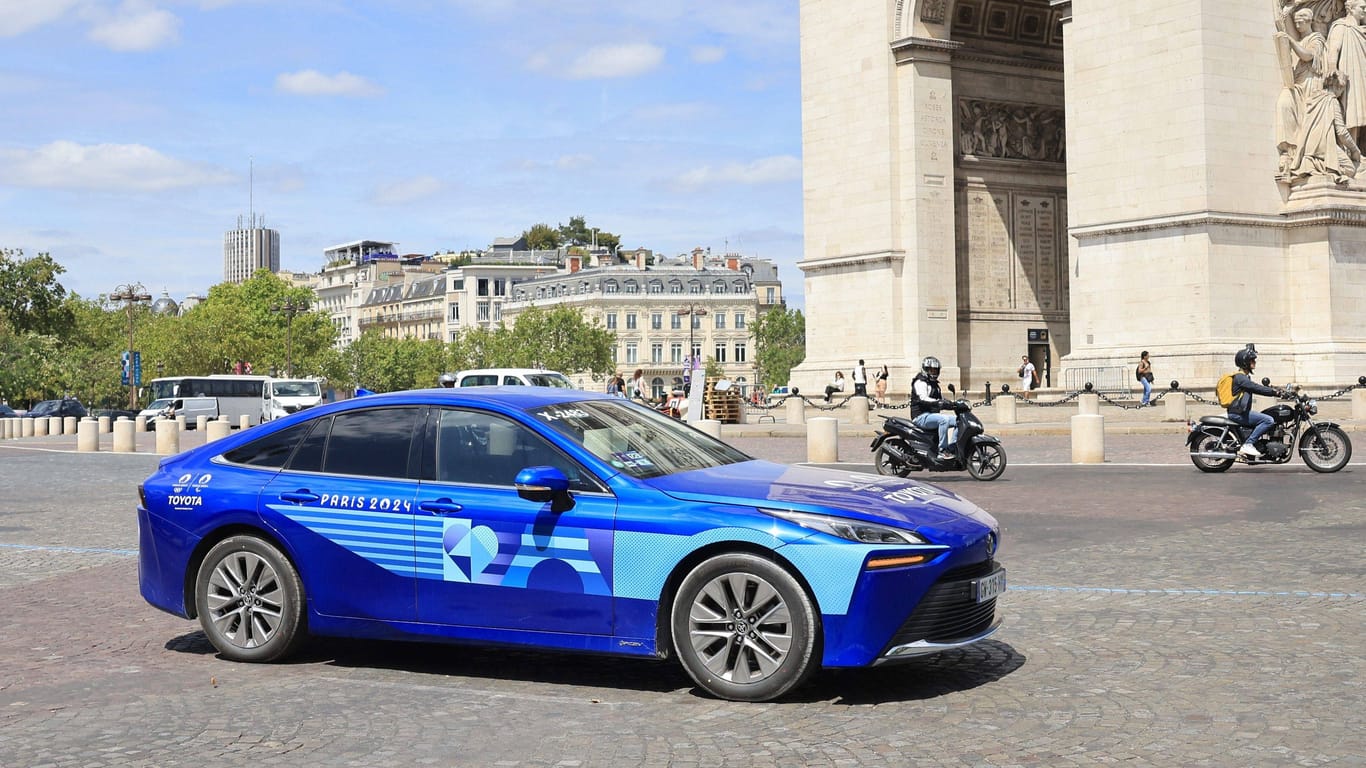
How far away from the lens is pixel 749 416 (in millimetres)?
43062

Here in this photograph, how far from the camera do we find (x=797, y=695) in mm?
6422

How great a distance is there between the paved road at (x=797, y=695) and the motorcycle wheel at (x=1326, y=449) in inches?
318

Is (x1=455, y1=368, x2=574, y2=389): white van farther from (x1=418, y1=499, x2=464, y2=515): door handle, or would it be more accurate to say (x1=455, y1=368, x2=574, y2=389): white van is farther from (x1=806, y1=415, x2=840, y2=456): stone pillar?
(x1=418, y1=499, x2=464, y2=515): door handle

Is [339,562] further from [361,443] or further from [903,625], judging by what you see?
[903,625]

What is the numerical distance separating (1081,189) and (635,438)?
27359 millimetres

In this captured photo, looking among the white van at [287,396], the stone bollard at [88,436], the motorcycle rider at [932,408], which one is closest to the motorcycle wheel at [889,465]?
the motorcycle rider at [932,408]

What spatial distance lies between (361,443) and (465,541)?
0.86 meters

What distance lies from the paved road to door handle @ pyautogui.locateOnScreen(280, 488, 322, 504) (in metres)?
0.77

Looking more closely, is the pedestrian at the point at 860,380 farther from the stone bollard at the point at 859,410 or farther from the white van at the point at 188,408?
the white van at the point at 188,408

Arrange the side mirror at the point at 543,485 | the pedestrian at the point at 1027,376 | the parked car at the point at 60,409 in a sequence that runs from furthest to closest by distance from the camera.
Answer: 1. the parked car at the point at 60,409
2. the pedestrian at the point at 1027,376
3. the side mirror at the point at 543,485

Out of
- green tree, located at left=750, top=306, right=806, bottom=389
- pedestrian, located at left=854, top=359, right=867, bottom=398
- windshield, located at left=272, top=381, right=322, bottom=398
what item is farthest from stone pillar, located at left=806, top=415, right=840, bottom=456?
green tree, located at left=750, top=306, right=806, bottom=389

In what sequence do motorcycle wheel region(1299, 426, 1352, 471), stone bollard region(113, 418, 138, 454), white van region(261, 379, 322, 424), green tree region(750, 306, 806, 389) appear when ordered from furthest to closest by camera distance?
green tree region(750, 306, 806, 389) < white van region(261, 379, 322, 424) < stone bollard region(113, 418, 138, 454) < motorcycle wheel region(1299, 426, 1352, 471)

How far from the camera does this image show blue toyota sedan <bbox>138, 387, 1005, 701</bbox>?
6.20m

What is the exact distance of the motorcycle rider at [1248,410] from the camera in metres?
18.2
